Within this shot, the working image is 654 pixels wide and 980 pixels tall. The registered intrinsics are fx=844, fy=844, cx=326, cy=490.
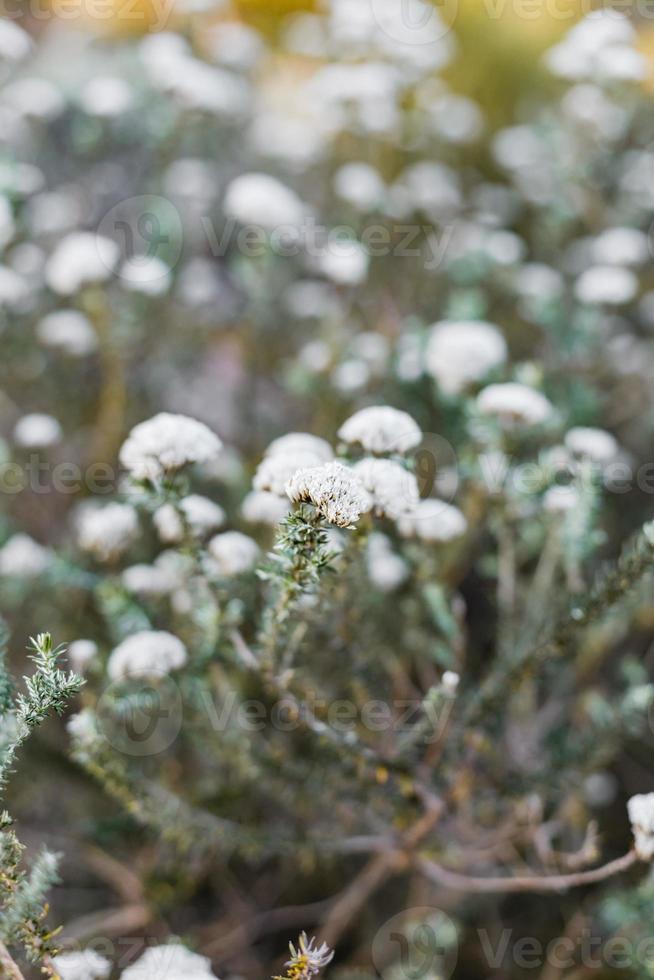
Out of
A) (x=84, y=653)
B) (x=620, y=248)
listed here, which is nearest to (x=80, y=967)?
(x=84, y=653)

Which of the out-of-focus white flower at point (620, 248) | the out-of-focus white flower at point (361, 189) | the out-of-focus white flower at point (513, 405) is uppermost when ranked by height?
the out-of-focus white flower at point (361, 189)

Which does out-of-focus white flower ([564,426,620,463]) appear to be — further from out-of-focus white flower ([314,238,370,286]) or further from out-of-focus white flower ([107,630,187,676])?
out-of-focus white flower ([107,630,187,676])

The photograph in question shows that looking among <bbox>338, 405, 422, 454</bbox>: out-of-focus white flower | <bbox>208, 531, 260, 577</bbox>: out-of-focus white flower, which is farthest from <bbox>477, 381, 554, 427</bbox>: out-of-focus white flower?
<bbox>208, 531, 260, 577</bbox>: out-of-focus white flower

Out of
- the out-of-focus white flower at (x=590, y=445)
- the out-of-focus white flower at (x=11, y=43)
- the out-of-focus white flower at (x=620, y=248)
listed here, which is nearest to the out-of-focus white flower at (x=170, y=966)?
the out-of-focus white flower at (x=590, y=445)

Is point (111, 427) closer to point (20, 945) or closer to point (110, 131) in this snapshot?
point (110, 131)

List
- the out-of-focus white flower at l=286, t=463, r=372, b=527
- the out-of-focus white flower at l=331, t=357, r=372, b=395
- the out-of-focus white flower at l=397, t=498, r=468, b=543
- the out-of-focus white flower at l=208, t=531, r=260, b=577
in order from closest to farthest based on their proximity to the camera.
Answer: the out-of-focus white flower at l=286, t=463, r=372, b=527
the out-of-focus white flower at l=208, t=531, r=260, b=577
the out-of-focus white flower at l=397, t=498, r=468, b=543
the out-of-focus white flower at l=331, t=357, r=372, b=395

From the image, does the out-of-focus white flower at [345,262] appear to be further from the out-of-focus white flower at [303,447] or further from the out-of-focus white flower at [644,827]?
the out-of-focus white flower at [644,827]
